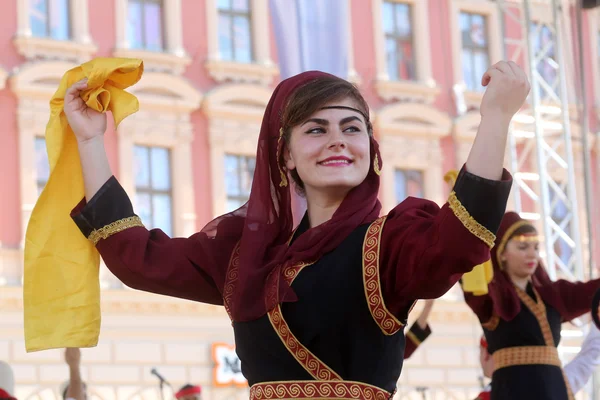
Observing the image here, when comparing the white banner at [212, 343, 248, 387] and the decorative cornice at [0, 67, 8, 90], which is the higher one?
the decorative cornice at [0, 67, 8, 90]

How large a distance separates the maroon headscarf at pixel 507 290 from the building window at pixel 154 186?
40.3ft

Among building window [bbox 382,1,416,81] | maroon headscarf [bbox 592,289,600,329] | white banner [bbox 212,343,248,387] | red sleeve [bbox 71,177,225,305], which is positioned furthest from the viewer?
building window [bbox 382,1,416,81]

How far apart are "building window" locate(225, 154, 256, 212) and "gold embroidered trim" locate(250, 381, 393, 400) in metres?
15.2

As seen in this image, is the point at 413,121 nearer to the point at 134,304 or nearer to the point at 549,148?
the point at 134,304

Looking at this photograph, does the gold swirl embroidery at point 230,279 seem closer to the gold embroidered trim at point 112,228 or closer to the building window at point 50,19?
the gold embroidered trim at point 112,228

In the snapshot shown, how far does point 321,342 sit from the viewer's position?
8.81 ft

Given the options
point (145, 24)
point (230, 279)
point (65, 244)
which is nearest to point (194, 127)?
point (145, 24)

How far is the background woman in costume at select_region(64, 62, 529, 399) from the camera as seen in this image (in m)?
2.49

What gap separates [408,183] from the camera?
64.2 ft

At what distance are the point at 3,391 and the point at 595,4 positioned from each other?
4812 millimetres

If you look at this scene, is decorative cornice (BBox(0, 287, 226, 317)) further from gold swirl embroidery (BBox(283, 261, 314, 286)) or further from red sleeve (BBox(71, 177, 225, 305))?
gold swirl embroidery (BBox(283, 261, 314, 286))

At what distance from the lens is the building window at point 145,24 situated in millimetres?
17703

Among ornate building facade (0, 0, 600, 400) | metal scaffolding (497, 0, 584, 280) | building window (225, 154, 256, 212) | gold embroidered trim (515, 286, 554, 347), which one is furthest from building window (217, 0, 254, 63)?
gold embroidered trim (515, 286, 554, 347)

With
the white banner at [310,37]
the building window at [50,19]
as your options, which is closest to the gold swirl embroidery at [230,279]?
the white banner at [310,37]
